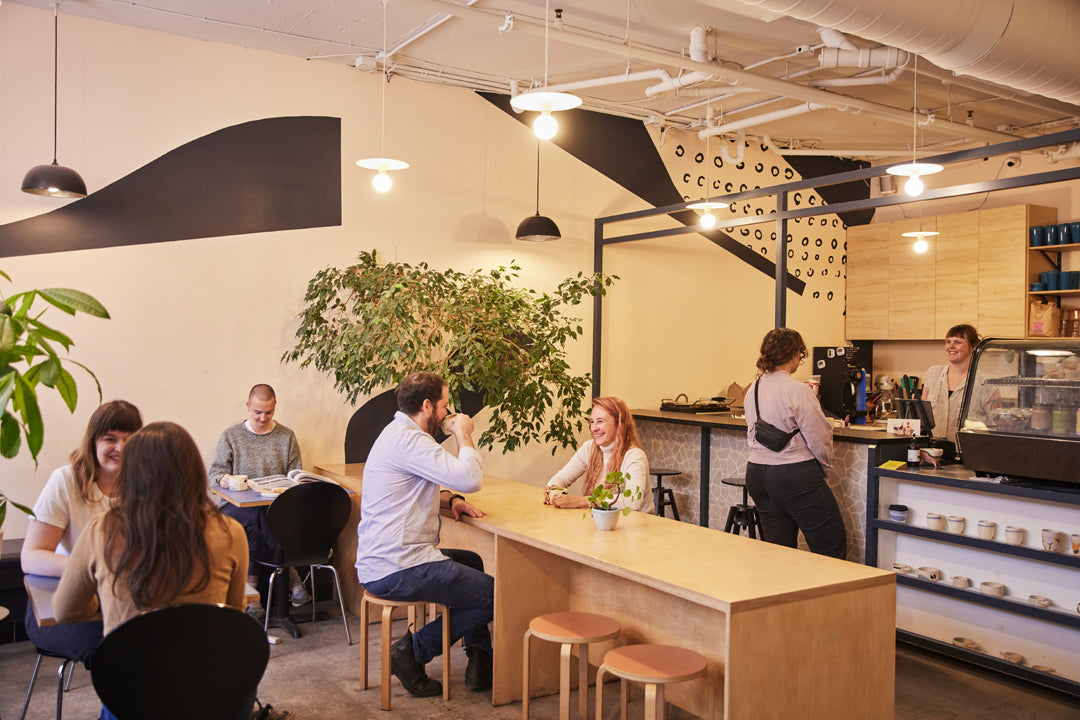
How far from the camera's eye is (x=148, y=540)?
7.16 feet

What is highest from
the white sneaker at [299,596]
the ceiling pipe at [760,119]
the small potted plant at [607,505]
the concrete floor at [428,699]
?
the ceiling pipe at [760,119]

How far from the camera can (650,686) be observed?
2.69 meters

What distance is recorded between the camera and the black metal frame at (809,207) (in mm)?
3933

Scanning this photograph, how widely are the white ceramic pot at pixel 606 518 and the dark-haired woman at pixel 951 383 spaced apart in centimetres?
243

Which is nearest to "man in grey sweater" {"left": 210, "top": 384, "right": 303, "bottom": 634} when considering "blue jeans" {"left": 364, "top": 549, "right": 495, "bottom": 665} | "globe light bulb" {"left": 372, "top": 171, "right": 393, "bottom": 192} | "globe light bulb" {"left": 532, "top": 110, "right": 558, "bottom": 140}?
"globe light bulb" {"left": 372, "top": 171, "right": 393, "bottom": 192}

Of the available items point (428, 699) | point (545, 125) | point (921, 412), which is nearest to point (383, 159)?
point (545, 125)

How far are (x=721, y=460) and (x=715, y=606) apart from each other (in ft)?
11.0

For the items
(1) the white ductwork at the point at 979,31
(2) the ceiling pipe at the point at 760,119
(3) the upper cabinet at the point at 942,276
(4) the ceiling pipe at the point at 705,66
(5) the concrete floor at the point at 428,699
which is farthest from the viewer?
(3) the upper cabinet at the point at 942,276

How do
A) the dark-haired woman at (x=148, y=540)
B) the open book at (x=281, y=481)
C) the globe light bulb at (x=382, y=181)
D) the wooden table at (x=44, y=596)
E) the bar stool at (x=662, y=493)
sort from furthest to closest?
the bar stool at (x=662, y=493) → the globe light bulb at (x=382, y=181) → the open book at (x=281, y=481) → the wooden table at (x=44, y=596) → the dark-haired woman at (x=148, y=540)

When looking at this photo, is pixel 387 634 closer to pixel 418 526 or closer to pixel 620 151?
pixel 418 526

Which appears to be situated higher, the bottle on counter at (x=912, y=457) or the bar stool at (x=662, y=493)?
the bottle on counter at (x=912, y=457)

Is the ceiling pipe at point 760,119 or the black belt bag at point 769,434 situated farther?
the ceiling pipe at point 760,119

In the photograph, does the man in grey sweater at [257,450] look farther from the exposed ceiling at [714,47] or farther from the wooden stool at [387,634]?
the exposed ceiling at [714,47]


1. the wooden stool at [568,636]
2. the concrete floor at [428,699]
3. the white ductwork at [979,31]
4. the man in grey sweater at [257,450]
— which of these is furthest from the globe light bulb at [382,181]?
the wooden stool at [568,636]
